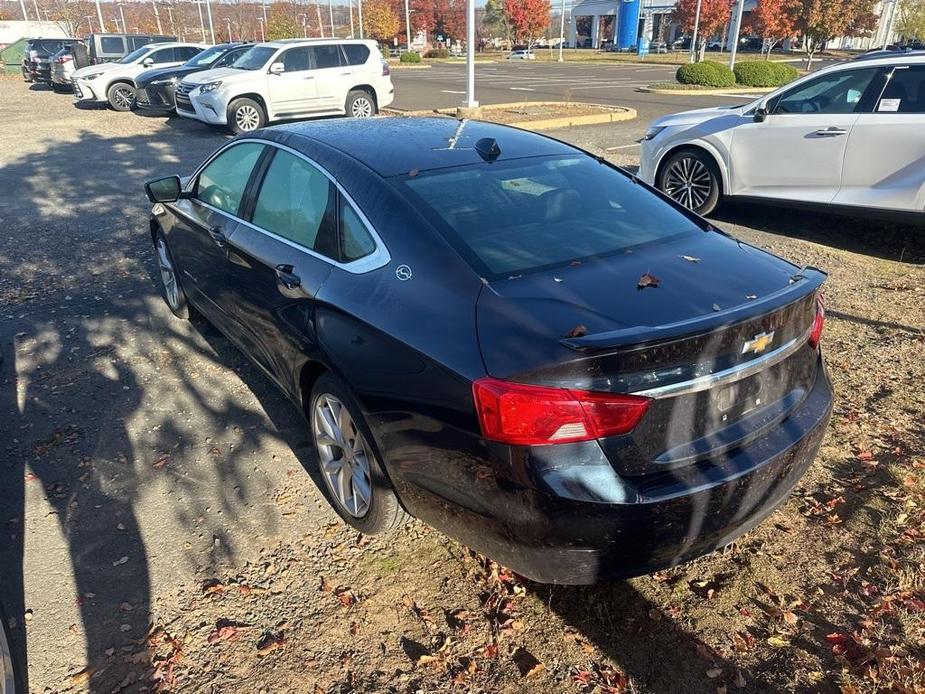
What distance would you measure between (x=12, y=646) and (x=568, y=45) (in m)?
98.0

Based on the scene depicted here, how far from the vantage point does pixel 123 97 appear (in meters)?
18.7

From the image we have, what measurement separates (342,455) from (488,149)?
1.62 m

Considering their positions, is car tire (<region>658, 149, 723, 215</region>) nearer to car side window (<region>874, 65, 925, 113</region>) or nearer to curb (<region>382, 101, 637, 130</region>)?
car side window (<region>874, 65, 925, 113</region>)

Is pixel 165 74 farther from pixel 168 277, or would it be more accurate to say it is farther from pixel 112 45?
pixel 168 277

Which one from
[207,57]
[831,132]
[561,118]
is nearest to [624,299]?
[831,132]

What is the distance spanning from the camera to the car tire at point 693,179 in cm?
769

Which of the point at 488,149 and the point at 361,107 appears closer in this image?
the point at 488,149

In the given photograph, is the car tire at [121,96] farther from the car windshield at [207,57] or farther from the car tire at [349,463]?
the car tire at [349,463]

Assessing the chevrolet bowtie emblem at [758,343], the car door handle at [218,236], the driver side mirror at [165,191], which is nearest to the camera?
the chevrolet bowtie emblem at [758,343]

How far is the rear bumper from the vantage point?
2.12 metres

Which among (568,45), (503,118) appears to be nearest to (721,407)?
(503,118)

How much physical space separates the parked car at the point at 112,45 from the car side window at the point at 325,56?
10011 millimetres

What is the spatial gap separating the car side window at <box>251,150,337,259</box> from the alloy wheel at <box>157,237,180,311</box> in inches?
69.2

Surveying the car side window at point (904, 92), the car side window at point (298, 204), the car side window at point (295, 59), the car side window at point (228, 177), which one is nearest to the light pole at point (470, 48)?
the car side window at point (295, 59)
